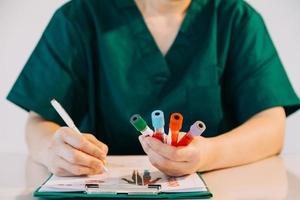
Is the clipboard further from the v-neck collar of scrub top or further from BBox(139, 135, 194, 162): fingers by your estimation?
the v-neck collar of scrub top

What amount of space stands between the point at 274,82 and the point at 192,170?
32 centimetres

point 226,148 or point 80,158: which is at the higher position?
point 80,158

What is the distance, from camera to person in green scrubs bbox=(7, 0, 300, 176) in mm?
941

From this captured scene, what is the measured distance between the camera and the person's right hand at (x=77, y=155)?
2.31 ft

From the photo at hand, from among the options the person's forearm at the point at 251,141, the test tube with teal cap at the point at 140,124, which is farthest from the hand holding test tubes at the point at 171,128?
the person's forearm at the point at 251,141

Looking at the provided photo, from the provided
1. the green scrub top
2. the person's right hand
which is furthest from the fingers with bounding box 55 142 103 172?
the green scrub top

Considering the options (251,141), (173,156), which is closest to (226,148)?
(251,141)

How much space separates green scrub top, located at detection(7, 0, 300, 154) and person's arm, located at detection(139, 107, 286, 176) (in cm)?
5

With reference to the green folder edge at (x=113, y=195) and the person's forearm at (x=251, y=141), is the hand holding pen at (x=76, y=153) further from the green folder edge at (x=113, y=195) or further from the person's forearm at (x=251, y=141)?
the person's forearm at (x=251, y=141)

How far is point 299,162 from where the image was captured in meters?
0.91

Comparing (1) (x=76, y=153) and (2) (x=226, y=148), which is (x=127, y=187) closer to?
(1) (x=76, y=153)

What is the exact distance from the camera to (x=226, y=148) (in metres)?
0.82

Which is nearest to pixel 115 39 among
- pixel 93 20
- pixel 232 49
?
pixel 93 20

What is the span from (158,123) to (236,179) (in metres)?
0.18
